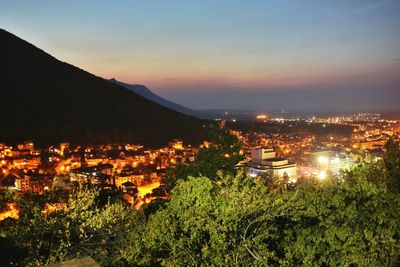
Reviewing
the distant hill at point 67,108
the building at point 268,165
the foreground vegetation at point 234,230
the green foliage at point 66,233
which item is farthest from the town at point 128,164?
the foreground vegetation at point 234,230

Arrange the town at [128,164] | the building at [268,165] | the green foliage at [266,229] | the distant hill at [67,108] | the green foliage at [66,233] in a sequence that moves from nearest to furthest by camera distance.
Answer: the green foliage at [266,229], the green foliage at [66,233], the town at [128,164], the building at [268,165], the distant hill at [67,108]

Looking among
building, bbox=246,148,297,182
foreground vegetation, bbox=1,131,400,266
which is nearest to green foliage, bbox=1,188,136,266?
foreground vegetation, bbox=1,131,400,266

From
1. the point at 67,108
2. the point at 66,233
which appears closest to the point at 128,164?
the point at 67,108

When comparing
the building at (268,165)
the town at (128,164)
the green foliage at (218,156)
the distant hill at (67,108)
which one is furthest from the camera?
the distant hill at (67,108)

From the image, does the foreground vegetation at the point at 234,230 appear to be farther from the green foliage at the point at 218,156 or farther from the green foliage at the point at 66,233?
the green foliage at the point at 218,156

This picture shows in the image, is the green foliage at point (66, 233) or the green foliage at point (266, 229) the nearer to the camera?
the green foliage at point (266, 229)

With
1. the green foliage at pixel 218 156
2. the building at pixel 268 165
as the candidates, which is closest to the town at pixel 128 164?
the building at pixel 268 165

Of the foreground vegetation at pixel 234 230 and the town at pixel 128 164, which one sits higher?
the foreground vegetation at pixel 234 230

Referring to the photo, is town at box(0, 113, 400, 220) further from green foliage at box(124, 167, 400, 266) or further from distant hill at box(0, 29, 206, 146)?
green foliage at box(124, 167, 400, 266)

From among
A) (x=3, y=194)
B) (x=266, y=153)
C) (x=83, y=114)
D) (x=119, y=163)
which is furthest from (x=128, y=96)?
(x=3, y=194)
